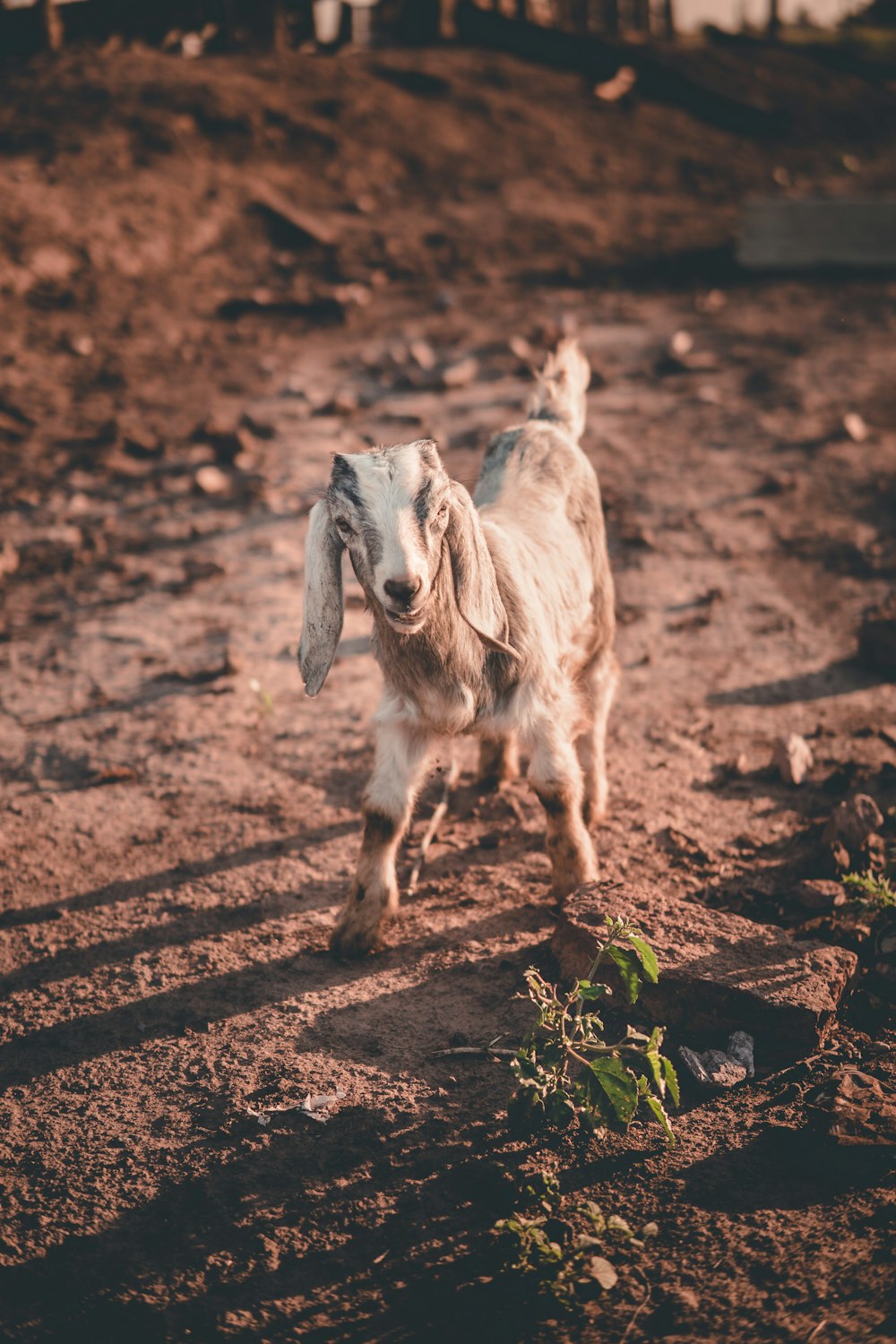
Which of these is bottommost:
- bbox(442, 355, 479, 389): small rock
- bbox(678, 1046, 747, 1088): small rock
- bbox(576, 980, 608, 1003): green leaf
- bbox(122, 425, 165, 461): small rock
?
bbox(678, 1046, 747, 1088): small rock

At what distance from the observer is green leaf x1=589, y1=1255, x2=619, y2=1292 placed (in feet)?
9.60

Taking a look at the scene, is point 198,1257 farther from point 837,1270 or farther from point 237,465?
point 237,465

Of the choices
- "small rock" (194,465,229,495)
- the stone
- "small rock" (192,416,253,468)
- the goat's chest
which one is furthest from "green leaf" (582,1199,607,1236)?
"small rock" (192,416,253,468)

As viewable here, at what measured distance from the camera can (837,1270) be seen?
2959 millimetres

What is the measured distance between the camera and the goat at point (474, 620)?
363 centimetres

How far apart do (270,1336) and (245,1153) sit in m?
0.63

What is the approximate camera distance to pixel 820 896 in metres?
4.38

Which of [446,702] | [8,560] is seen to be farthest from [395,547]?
[8,560]

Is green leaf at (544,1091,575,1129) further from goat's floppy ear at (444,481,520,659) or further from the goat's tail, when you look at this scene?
the goat's tail

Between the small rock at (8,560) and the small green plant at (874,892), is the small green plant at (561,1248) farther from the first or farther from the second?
the small rock at (8,560)

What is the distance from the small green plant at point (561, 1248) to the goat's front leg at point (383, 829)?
1.30m

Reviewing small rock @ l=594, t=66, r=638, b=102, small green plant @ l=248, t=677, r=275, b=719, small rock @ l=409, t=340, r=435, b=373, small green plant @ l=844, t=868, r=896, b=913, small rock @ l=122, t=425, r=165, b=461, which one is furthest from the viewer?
small rock @ l=594, t=66, r=638, b=102

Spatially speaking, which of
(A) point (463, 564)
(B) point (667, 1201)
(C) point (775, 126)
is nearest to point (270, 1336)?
(B) point (667, 1201)

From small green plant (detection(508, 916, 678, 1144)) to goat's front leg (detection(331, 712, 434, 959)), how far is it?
0.82 metres
